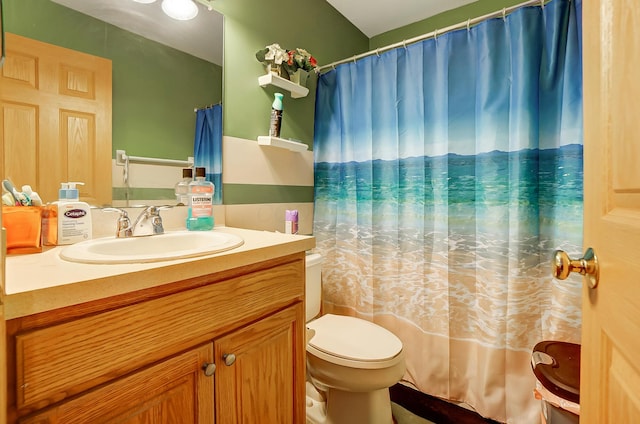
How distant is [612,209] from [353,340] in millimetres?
1036

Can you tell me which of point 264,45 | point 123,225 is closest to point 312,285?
point 123,225

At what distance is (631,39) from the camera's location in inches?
16.1

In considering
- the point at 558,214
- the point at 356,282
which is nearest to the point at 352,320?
the point at 356,282

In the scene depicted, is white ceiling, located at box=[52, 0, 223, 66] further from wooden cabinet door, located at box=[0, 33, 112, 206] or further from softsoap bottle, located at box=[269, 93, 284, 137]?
softsoap bottle, located at box=[269, 93, 284, 137]

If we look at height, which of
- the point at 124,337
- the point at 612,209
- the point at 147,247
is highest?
the point at 612,209

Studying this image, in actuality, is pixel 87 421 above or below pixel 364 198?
below

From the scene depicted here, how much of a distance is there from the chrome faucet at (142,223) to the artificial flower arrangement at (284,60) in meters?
0.89

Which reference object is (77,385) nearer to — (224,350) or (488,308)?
(224,350)

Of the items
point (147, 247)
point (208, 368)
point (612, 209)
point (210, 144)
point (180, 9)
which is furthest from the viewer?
point (210, 144)

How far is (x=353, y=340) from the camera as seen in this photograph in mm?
1300

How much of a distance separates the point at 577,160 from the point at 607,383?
1044mm

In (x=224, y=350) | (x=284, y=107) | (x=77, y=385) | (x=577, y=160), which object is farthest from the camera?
(x=284, y=107)

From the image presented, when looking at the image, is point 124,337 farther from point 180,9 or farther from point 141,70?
point 180,9

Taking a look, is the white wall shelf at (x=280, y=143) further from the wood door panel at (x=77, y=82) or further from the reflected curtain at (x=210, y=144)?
the wood door panel at (x=77, y=82)
